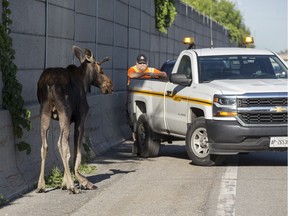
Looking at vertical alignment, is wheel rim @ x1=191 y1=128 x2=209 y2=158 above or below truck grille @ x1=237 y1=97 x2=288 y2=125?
below

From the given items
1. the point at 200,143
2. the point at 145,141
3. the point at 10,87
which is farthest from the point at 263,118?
the point at 10,87

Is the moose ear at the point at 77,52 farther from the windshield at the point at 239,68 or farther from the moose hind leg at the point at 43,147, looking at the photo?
the windshield at the point at 239,68

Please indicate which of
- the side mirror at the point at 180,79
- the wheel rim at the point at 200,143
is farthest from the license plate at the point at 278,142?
the side mirror at the point at 180,79

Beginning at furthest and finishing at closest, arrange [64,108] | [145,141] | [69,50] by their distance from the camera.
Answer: [145,141]
[69,50]
[64,108]

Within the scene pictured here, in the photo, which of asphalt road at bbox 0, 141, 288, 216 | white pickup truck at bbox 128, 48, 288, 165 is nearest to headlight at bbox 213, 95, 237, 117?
white pickup truck at bbox 128, 48, 288, 165

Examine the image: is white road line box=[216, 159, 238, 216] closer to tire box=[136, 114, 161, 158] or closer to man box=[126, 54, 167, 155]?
tire box=[136, 114, 161, 158]

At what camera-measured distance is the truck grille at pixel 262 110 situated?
1474 cm

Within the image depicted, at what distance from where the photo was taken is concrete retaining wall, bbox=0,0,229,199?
40.0 feet

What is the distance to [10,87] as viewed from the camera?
487 inches

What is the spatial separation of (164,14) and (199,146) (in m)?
15.7

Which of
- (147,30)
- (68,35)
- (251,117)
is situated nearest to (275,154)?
(251,117)

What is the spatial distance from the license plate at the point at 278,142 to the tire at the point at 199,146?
39.4 inches

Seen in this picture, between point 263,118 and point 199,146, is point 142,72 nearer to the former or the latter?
point 199,146

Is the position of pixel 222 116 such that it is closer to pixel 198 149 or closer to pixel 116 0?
pixel 198 149
